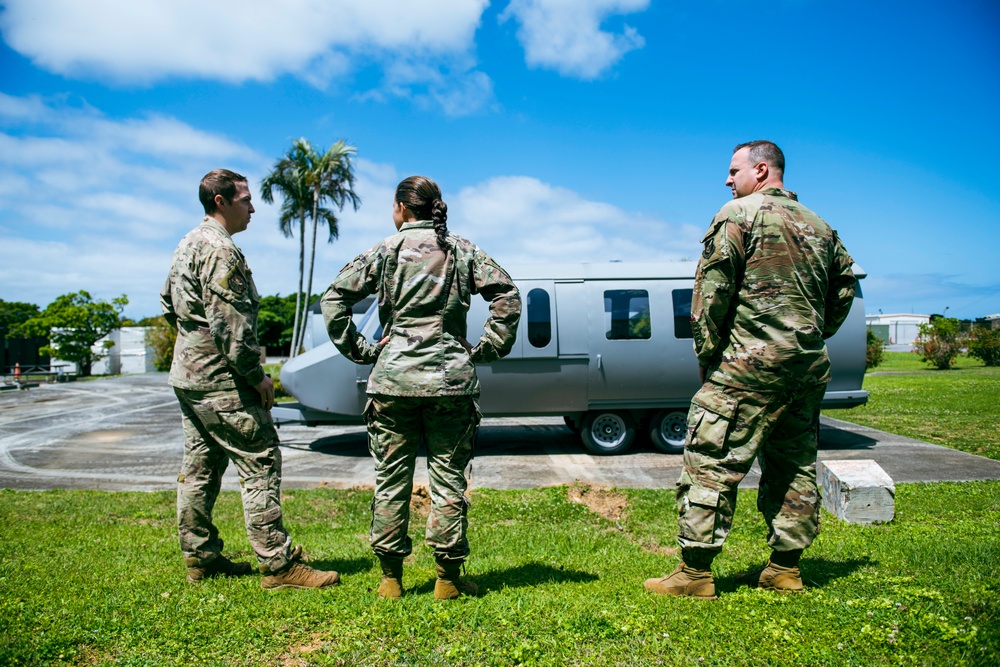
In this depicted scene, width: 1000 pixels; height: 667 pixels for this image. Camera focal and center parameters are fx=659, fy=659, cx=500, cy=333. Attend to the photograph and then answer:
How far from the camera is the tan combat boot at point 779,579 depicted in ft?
11.9

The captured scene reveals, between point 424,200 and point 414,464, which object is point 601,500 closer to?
point 414,464

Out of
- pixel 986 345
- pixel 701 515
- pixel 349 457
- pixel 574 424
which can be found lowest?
pixel 349 457

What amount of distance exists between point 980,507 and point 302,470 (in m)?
7.90

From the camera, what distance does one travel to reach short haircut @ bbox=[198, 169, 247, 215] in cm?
412

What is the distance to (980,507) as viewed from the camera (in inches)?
243

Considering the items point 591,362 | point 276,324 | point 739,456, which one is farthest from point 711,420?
point 276,324

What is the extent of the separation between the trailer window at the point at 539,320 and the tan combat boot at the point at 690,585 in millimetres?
6580

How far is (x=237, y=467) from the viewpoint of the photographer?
3863 mm

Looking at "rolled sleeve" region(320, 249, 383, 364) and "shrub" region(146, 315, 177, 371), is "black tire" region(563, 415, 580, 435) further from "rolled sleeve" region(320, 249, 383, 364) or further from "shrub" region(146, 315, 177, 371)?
"shrub" region(146, 315, 177, 371)

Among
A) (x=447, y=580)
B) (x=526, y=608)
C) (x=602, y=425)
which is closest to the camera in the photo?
(x=526, y=608)

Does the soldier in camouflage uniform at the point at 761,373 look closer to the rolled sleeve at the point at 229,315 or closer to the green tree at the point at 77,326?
the rolled sleeve at the point at 229,315

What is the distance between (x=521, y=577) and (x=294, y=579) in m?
1.39

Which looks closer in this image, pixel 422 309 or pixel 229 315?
pixel 422 309

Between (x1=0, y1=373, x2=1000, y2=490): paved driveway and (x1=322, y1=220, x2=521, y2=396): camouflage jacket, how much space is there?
466cm
